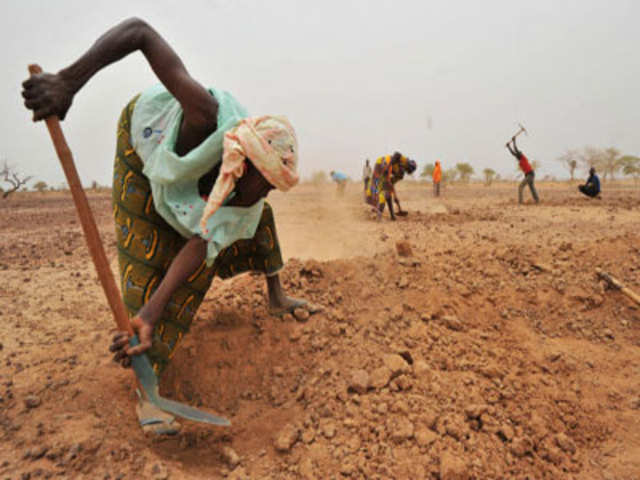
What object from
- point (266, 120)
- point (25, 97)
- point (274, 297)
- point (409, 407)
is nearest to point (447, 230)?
point (274, 297)

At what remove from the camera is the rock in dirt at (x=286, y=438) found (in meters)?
1.73

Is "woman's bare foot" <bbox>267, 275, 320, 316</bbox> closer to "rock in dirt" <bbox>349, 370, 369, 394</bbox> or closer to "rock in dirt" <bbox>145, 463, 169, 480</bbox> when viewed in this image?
"rock in dirt" <bbox>349, 370, 369, 394</bbox>

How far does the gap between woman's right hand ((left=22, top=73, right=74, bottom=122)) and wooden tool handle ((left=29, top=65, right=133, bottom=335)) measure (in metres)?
0.03

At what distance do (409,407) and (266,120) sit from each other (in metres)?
1.46

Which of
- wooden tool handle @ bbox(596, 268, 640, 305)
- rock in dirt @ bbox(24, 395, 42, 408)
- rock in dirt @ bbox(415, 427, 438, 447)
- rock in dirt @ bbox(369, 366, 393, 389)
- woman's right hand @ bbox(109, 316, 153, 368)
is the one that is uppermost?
woman's right hand @ bbox(109, 316, 153, 368)

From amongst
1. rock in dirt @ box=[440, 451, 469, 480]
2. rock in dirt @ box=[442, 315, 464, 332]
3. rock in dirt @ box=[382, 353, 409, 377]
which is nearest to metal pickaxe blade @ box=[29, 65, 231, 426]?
rock in dirt @ box=[382, 353, 409, 377]

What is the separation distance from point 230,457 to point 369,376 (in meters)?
0.76

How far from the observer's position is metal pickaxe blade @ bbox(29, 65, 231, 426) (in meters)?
1.43

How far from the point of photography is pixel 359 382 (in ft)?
6.41

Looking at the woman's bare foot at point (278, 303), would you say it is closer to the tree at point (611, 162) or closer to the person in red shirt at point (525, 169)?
the person in red shirt at point (525, 169)

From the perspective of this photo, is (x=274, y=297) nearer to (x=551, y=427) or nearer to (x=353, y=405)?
(x=353, y=405)

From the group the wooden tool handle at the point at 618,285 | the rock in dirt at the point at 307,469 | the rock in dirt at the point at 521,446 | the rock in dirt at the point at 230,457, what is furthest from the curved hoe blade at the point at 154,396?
the wooden tool handle at the point at 618,285

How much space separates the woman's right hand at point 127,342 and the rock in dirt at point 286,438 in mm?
725

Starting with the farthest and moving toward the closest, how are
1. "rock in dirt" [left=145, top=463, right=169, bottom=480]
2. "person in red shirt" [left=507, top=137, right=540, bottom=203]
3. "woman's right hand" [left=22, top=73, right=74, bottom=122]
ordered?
"person in red shirt" [left=507, top=137, right=540, bottom=203], "rock in dirt" [left=145, top=463, right=169, bottom=480], "woman's right hand" [left=22, top=73, right=74, bottom=122]
